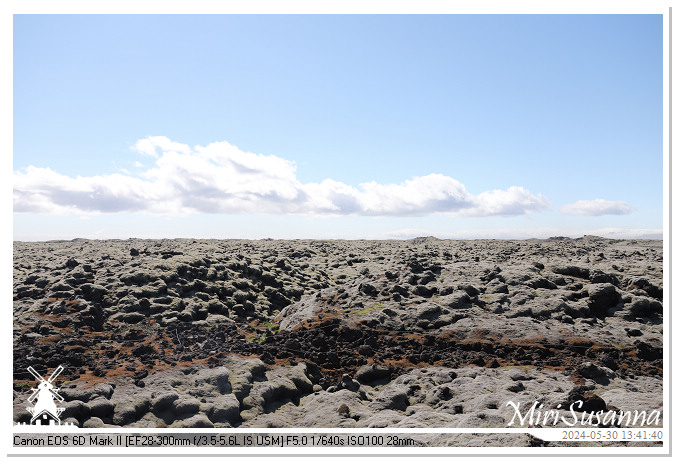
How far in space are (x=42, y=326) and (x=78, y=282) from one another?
35.3ft

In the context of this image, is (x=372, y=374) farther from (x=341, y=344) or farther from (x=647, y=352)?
(x=647, y=352)

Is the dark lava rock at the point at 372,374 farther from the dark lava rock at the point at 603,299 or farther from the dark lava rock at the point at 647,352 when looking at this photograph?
the dark lava rock at the point at 603,299

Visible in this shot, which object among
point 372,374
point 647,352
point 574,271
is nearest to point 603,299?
point 574,271

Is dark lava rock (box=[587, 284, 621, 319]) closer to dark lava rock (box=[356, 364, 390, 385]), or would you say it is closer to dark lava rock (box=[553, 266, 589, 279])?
dark lava rock (box=[553, 266, 589, 279])

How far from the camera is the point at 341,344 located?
91.1 feet

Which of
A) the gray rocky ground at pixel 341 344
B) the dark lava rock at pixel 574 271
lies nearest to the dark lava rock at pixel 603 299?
the gray rocky ground at pixel 341 344

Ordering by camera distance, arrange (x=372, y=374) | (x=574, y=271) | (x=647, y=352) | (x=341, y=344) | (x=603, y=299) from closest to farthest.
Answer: (x=372, y=374) → (x=647, y=352) → (x=341, y=344) → (x=603, y=299) → (x=574, y=271)

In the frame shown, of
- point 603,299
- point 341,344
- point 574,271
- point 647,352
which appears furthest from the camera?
point 574,271

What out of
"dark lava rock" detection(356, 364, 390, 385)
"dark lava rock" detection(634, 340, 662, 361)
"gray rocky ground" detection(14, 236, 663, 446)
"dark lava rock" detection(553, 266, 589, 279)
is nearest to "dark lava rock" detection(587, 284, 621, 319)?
"gray rocky ground" detection(14, 236, 663, 446)

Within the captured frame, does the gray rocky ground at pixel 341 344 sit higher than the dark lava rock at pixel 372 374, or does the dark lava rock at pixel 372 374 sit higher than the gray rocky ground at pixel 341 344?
the gray rocky ground at pixel 341 344

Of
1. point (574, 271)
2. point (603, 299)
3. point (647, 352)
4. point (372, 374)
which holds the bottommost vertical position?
point (372, 374)

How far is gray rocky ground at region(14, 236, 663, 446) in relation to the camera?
58.3 ft

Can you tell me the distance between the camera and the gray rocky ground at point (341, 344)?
1778cm
